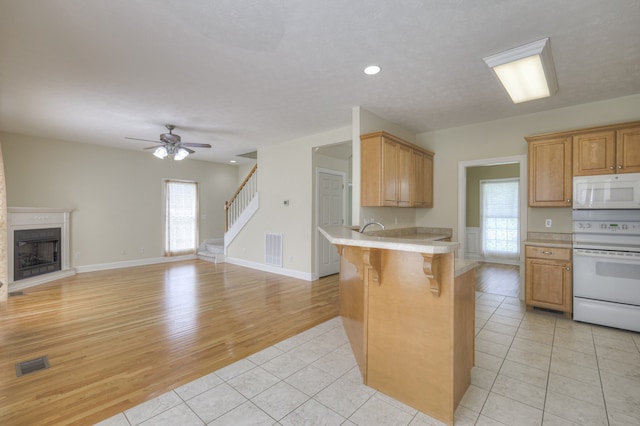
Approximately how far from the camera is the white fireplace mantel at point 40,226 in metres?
4.97

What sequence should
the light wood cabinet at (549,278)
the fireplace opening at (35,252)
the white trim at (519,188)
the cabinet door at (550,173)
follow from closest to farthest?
1. the light wood cabinet at (549,278)
2. the cabinet door at (550,173)
3. the white trim at (519,188)
4. the fireplace opening at (35,252)

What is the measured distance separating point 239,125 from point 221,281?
2887 mm

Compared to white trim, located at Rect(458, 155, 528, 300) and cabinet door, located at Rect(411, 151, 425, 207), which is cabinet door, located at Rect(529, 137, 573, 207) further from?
cabinet door, located at Rect(411, 151, 425, 207)

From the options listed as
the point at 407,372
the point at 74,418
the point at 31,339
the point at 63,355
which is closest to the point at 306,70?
the point at 407,372

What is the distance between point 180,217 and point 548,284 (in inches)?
313

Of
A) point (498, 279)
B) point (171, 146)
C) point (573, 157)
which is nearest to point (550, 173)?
point (573, 157)

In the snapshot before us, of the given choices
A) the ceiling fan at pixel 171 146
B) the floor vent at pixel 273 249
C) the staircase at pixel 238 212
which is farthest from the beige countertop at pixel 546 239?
the staircase at pixel 238 212

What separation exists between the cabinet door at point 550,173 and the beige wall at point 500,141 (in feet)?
1.24

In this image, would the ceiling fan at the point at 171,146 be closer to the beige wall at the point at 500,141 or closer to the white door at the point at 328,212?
the white door at the point at 328,212

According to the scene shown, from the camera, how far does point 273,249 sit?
6.27 metres

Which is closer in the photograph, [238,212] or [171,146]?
[171,146]

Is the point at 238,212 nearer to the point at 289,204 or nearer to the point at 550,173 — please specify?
the point at 289,204

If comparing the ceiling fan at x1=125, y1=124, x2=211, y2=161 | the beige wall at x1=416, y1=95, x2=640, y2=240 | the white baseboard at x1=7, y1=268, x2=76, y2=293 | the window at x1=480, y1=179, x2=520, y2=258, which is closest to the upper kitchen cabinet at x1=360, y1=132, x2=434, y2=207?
the beige wall at x1=416, y1=95, x2=640, y2=240

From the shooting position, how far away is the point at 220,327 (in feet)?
10.9
